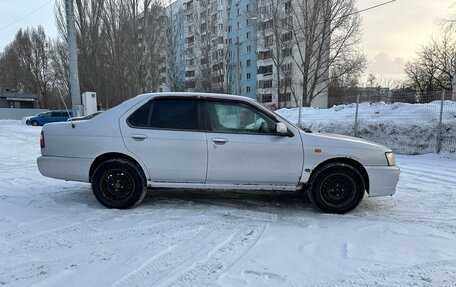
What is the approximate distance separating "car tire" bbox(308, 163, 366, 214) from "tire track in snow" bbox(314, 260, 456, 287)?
5.69 feet

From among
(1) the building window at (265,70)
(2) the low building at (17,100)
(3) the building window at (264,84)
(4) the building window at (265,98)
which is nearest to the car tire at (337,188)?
(4) the building window at (265,98)

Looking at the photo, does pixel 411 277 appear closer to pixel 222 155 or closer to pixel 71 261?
pixel 222 155

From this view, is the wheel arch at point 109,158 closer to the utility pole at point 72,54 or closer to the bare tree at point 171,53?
the utility pole at point 72,54

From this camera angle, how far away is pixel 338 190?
5.27 meters

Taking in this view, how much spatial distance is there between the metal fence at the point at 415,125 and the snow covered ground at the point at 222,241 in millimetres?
5676

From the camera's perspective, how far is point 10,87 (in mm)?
69688

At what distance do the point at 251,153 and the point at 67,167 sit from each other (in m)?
2.75

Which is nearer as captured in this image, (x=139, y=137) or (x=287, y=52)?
(x=139, y=137)

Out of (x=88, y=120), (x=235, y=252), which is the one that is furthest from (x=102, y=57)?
(x=235, y=252)

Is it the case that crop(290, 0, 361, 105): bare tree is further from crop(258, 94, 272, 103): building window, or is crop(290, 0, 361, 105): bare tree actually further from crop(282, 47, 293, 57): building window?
crop(258, 94, 272, 103): building window

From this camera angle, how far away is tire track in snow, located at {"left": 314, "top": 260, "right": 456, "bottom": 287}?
3.21 meters

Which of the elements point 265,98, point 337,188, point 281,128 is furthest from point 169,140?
point 265,98

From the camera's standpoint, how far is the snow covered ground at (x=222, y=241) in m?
3.30

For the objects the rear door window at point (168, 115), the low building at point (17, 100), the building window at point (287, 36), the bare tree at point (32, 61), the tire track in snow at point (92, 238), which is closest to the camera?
the tire track in snow at point (92, 238)
